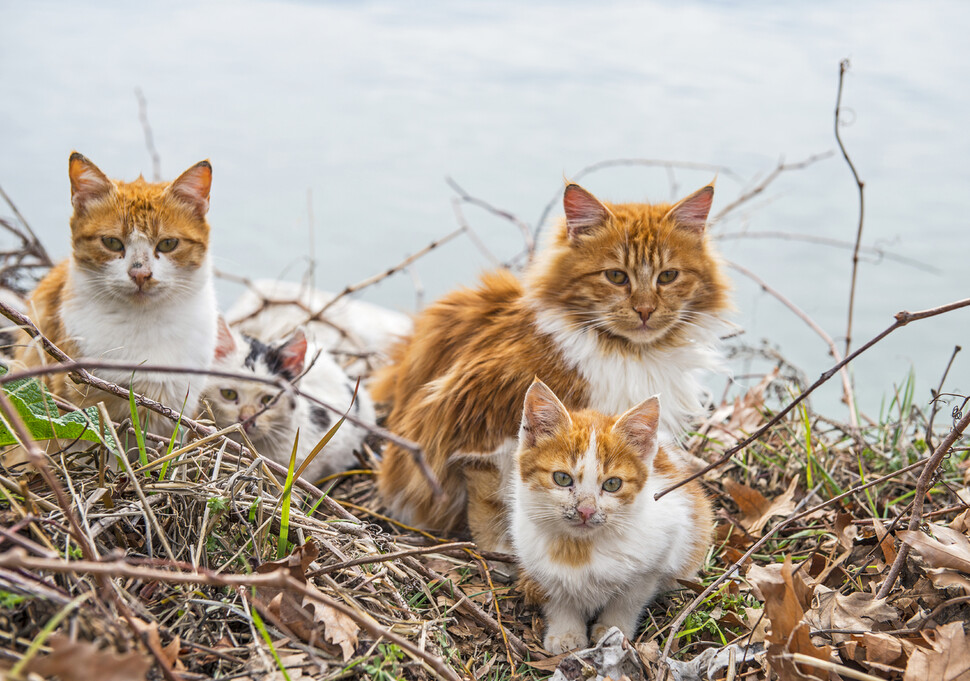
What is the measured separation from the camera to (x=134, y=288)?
2.25m

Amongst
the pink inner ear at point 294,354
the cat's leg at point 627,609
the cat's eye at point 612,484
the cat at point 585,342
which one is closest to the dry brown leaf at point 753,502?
the cat at point 585,342

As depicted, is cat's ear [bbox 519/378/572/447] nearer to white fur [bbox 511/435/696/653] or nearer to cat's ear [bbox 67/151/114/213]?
white fur [bbox 511/435/696/653]

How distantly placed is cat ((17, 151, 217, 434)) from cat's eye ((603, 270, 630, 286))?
1.24 metres

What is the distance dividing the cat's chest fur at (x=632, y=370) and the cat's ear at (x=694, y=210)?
1.09 ft

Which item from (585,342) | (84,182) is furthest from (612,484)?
(84,182)

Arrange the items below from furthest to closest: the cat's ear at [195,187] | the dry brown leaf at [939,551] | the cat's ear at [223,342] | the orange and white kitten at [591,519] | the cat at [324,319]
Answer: the cat at [324,319], the cat's ear at [223,342], the cat's ear at [195,187], the orange and white kitten at [591,519], the dry brown leaf at [939,551]

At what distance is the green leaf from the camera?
6.02 feet

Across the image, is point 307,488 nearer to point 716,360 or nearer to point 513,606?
point 513,606

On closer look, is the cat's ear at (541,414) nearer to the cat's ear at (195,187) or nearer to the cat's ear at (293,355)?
the cat's ear at (293,355)

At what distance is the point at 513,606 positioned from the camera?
7.36 feet

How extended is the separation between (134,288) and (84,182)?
0.35 meters

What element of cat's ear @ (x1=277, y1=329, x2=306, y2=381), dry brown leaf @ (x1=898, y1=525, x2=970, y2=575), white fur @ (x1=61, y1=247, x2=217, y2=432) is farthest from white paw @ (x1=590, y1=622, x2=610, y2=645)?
cat's ear @ (x1=277, y1=329, x2=306, y2=381)

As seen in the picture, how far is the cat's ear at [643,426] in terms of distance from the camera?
204cm

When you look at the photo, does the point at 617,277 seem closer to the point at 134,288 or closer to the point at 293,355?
the point at 293,355
